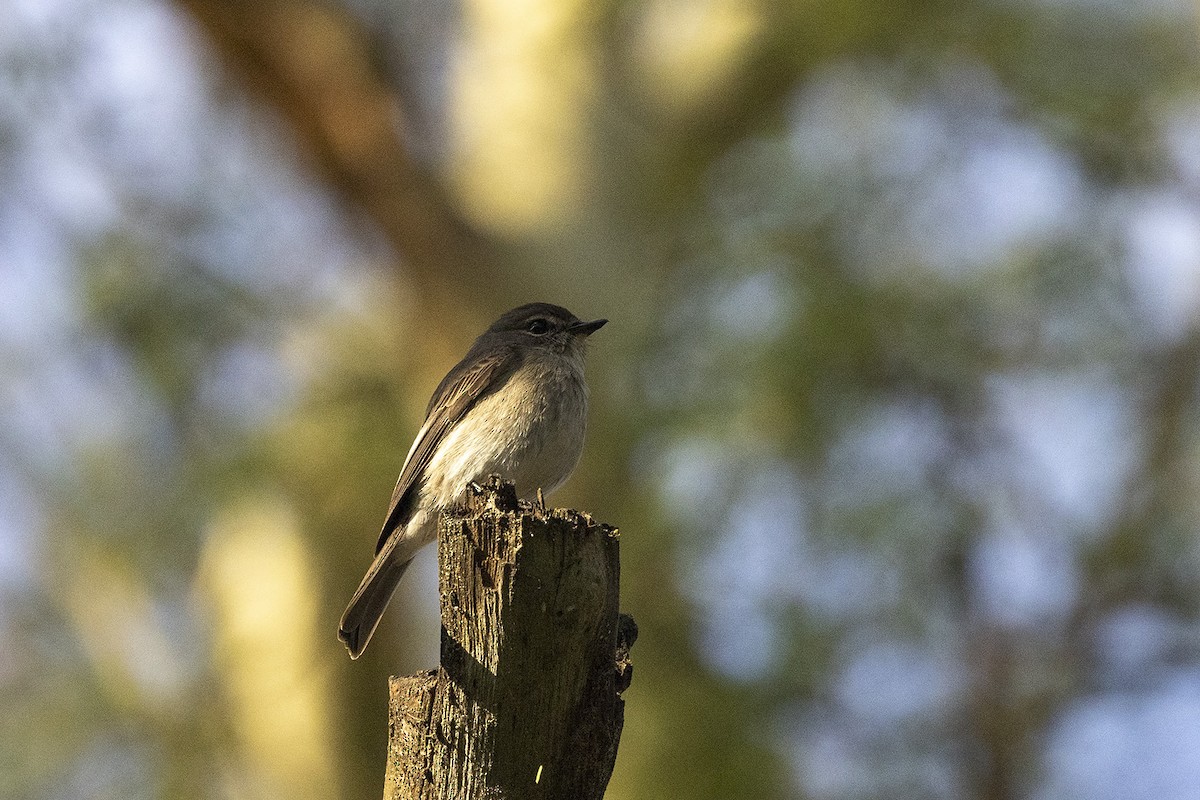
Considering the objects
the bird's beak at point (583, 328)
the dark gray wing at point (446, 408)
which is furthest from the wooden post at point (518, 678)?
the bird's beak at point (583, 328)

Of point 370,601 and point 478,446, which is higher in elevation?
point 478,446

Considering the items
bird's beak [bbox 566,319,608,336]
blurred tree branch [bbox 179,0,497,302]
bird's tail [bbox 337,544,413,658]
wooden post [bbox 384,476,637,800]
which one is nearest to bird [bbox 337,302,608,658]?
bird's tail [bbox 337,544,413,658]

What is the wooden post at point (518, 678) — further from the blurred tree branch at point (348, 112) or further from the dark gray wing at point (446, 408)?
the blurred tree branch at point (348, 112)

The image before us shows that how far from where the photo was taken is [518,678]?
328cm

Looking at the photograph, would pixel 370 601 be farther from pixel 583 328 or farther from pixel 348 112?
pixel 348 112

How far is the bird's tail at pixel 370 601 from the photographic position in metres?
5.86

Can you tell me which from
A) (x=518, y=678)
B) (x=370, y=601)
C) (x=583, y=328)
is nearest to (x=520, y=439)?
(x=370, y=601)

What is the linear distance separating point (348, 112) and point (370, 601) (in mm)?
4996

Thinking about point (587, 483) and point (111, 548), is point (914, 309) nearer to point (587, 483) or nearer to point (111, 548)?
point (587, 483)

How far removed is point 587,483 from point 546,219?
77.8 inches

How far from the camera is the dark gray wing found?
6250 millimetres

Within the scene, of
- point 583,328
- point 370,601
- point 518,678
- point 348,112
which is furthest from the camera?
point 348,112

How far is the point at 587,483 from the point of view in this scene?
9.38 m

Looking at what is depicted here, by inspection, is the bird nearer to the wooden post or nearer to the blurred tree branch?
the wooden post
